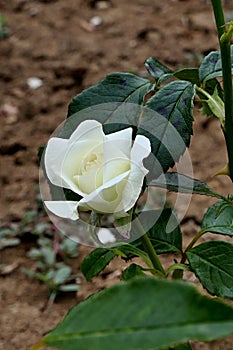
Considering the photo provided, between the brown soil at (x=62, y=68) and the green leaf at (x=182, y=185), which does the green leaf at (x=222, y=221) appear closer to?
the green leaf at (x=182, y=185)

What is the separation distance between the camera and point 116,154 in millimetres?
691

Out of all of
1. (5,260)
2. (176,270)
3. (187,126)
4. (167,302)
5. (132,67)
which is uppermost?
(167,302)

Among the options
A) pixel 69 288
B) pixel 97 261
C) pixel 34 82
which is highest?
pixel 97 261

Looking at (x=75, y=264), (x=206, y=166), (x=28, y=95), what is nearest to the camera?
(x=75, y=264)

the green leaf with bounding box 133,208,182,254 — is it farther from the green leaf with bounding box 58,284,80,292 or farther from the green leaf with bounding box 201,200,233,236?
the green leaf with bounding box 58,284,80,292

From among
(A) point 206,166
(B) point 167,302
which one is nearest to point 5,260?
(A) point 206,166

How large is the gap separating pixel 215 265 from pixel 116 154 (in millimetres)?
234

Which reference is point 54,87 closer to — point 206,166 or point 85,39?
point 85,39

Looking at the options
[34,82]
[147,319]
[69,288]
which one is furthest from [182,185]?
[34,82]

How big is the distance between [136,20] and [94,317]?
205cm

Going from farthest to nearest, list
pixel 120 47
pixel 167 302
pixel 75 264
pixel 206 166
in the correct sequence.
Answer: pixel 120 47, pixel 206 166, pixel 75 264, pixel 167 302

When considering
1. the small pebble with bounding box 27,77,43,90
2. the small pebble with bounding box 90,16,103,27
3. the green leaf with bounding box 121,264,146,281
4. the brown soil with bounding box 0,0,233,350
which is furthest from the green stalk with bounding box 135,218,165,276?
the small pebble with bounding box 90,16,103,27

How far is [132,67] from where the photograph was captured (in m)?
2.21

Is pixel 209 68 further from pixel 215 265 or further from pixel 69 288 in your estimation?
pixel 69 288
